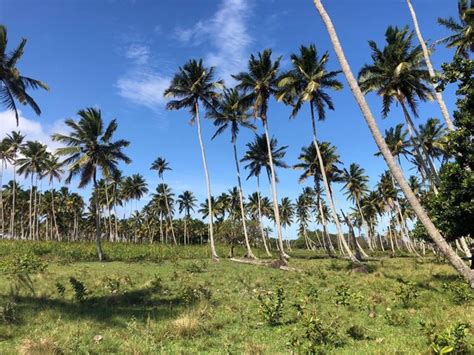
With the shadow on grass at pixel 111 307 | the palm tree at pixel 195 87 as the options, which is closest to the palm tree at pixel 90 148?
the palm tree at pixel 195 87

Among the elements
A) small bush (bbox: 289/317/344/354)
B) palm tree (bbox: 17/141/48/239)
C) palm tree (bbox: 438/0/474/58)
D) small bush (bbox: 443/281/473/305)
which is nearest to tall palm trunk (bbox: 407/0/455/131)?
palm tree (bbox: 438/0/474/58)

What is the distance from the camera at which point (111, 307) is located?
42.2 ft

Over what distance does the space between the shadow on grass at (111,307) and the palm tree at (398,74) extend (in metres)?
25.0

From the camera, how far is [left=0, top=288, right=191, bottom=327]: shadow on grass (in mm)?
11238

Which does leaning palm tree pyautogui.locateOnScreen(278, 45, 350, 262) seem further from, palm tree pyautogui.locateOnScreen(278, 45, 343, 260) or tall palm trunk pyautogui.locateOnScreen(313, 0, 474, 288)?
tall palm trunk pyautogui.locateOnScreen(313, 0, 474, 288)

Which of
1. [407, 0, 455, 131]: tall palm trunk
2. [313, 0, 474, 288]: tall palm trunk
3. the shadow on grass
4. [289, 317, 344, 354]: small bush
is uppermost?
[407, 0, 455, 131]: tall palm trunk

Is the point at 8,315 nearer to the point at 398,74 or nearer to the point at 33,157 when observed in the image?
the point at 398,74

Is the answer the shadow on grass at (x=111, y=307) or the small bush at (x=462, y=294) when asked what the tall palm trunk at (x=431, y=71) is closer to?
the small bush at (x=462, y=294)

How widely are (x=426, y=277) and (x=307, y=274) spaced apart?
6.63 m

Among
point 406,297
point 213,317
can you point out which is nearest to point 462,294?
point 406,297

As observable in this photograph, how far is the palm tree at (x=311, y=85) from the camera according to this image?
3175 cm

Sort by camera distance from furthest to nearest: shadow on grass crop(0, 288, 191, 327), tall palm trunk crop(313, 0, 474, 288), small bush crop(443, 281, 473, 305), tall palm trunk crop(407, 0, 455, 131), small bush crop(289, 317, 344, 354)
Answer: tall palm trunk crop(407, 0, 455, 131), small bush crop(443, 281, 473, 305), tall palm trunk crop(313, 0, 474, 288), shadow on grass crop(0, 288, 191, 327), small bush crop(289, 317, 344, 354)

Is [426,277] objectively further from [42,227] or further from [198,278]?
[42,227]

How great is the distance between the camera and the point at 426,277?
18.9 meters
